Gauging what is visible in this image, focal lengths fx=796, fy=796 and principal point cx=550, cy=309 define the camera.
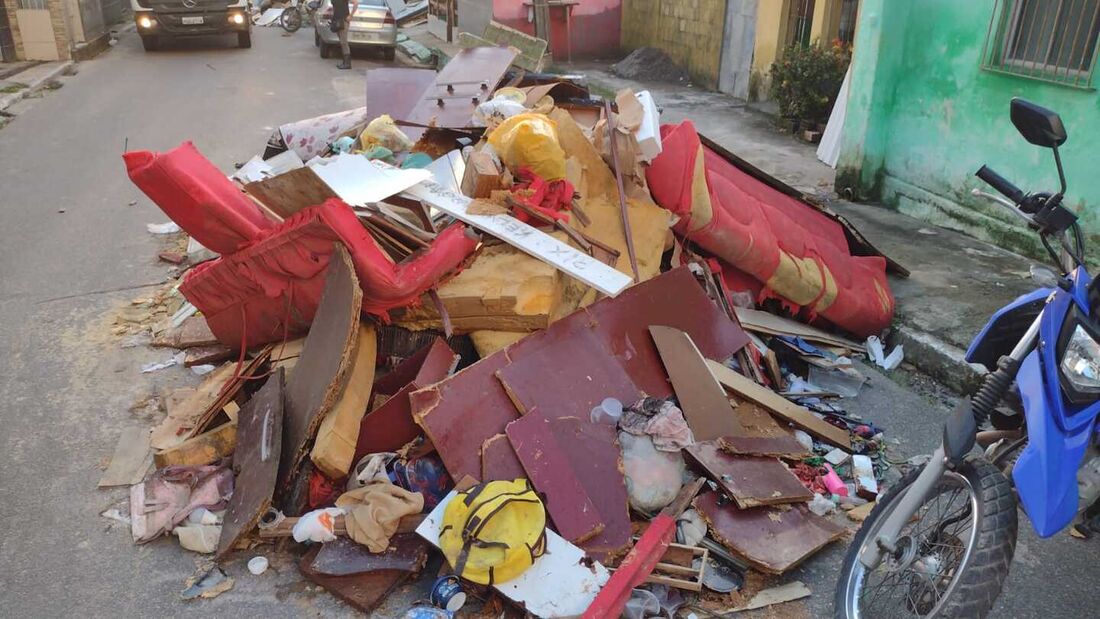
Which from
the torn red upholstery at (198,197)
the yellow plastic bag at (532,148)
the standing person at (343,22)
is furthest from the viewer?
the standing person at (343,22)

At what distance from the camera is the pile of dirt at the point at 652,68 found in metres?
14.6

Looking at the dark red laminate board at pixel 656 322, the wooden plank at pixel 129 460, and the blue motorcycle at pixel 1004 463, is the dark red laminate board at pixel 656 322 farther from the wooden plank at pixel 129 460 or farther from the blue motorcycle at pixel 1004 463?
the wooden plank at pixel 129 460

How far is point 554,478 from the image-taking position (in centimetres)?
351

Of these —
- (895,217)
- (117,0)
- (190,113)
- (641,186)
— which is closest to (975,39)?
(895,217)

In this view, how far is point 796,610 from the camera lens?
3188 mm

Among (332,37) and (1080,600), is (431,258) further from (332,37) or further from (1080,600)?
(332,37)

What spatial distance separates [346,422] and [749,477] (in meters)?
1.88

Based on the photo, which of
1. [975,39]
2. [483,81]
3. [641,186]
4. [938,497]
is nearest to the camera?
[938,497]

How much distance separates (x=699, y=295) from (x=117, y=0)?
78.2ft

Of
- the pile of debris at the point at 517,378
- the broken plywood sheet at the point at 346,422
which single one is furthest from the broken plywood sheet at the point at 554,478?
the broken plywood sheet at the point at 346,422

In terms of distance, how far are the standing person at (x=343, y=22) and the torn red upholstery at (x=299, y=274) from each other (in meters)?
12.1

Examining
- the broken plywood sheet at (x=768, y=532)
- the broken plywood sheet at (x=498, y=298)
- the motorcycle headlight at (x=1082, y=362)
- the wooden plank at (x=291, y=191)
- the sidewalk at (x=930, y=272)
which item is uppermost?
the motorcycle headlight at (x=1082, y=362)

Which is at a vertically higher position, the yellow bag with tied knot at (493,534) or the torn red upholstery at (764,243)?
the torn red upholstery at (764,243)

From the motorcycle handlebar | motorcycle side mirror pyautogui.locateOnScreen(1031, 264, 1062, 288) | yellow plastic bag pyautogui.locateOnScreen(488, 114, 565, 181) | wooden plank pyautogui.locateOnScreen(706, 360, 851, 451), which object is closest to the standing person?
yellow plastic bag pyautogui.locateOnScreen(488, 114, 565, 181)
